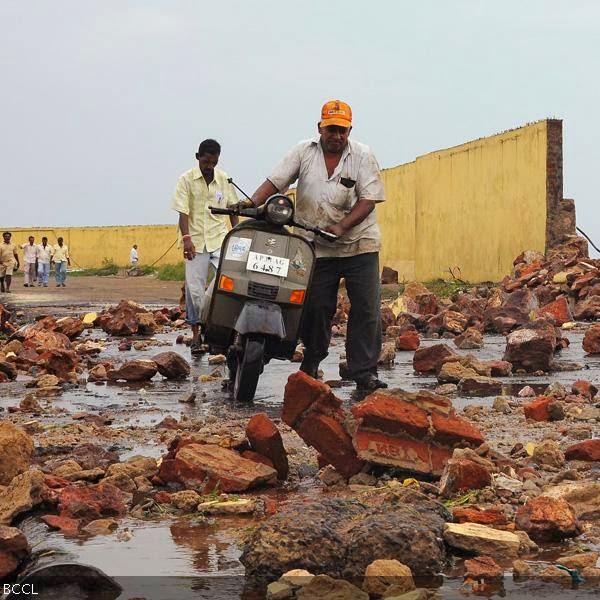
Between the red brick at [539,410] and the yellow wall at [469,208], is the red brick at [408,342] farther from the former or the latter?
the yellow wall at [469,208]

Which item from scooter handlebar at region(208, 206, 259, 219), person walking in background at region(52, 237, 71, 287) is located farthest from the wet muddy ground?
person walking in background at region(52, 237, 71, 287)

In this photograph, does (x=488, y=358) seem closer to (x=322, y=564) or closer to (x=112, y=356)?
(x=112, y=356)

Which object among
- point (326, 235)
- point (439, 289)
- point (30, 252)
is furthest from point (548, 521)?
point (30, 252)

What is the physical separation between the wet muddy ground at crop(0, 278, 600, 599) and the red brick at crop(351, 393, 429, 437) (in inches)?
13.8

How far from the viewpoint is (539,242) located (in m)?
22.7

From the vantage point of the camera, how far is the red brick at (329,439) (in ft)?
16.3

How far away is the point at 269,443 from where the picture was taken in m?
5.02

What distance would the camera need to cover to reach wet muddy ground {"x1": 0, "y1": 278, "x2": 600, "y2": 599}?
3.57 meters

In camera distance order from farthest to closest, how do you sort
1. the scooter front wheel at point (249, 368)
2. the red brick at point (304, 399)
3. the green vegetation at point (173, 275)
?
the green vegetation at point (173, 275)
the scooter front wheel at point (249, 368)
the red brick at point (304, 399)

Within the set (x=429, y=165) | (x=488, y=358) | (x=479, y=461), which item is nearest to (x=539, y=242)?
(x=429, y=165)

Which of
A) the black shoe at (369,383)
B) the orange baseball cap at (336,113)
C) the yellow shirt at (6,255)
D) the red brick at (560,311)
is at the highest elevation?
the orange baseball cap at (336,113)

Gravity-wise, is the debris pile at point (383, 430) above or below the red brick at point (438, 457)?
above

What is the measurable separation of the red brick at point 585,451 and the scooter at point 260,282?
2.60 metres

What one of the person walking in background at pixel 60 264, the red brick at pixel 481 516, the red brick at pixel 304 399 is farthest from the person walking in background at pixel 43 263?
the red brick at pixel 481 516
